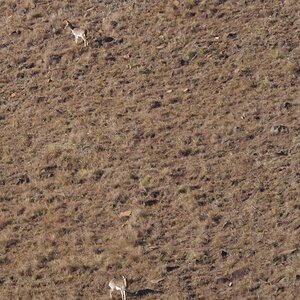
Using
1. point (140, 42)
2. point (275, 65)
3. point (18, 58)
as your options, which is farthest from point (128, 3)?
point (275, 65)

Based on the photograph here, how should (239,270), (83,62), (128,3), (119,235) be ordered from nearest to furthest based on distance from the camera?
(239,270) < (119,235) < (83,62) < (128,3)

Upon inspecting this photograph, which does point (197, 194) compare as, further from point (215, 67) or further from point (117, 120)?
point (215, 67)

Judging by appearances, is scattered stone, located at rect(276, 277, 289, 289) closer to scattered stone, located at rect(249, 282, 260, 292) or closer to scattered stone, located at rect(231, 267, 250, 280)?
scattered stone, located at rect(249, 282, 260, 292)

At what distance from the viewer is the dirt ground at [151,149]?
62.3 feet

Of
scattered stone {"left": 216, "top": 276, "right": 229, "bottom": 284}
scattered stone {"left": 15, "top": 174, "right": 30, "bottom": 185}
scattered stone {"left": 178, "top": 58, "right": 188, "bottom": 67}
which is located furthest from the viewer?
scattered stone {"left": 178, "top": 58, "right": 188, "bottom": 67}

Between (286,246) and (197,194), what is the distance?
9.24 feet

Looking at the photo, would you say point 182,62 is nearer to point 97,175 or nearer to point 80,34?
point 80,34

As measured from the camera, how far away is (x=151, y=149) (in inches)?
890

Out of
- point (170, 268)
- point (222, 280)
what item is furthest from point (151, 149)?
point (222, 280)

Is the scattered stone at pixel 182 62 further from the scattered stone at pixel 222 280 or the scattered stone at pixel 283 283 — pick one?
the scattered stone at pixel 283 283

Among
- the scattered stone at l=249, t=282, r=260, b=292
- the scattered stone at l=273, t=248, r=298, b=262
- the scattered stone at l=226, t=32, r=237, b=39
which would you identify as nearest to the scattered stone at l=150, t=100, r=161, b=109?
the scattered stone at l=226, t=32, r=237, b=39

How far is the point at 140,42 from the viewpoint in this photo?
2686cm

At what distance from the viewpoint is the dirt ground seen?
62.3 ft

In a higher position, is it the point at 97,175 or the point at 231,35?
the point at 97,175
